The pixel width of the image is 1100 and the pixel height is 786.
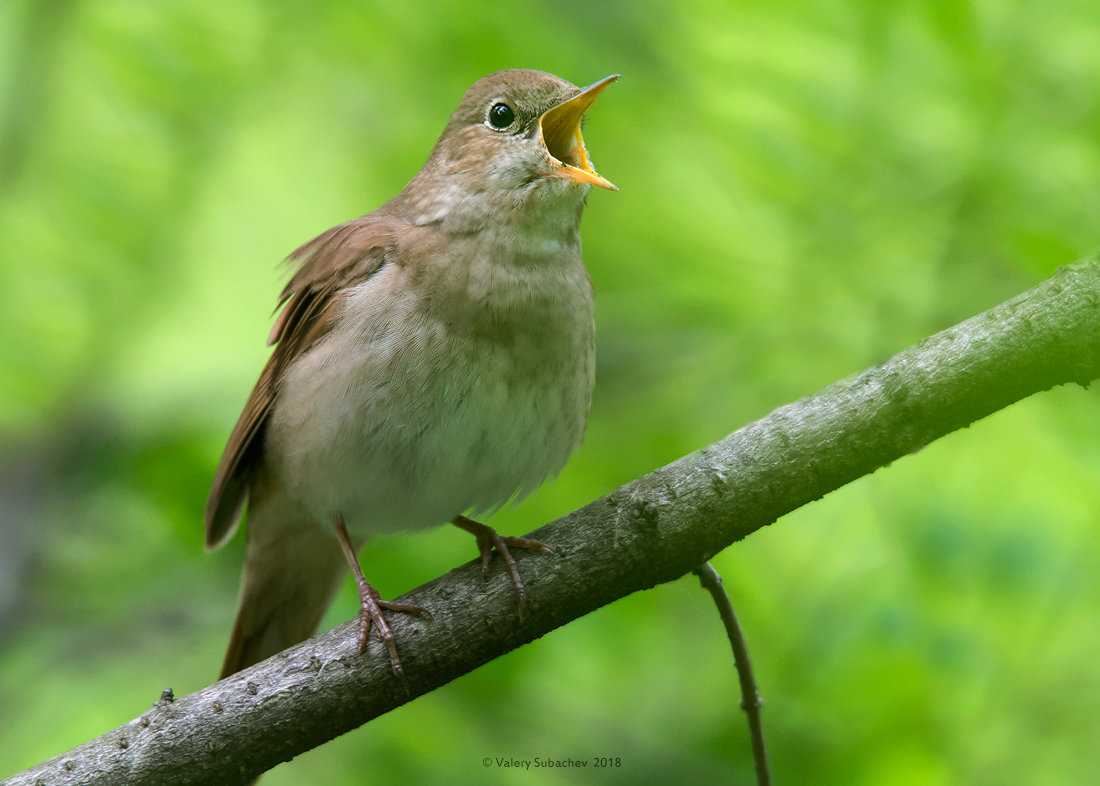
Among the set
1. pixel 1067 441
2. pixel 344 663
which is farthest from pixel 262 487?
pixel 1067 441

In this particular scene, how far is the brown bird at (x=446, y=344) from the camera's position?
3.71 meters

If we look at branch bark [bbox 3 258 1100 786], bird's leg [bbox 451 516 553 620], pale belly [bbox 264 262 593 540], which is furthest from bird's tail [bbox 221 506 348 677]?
branch bark [bbox 3 258 1100 786]

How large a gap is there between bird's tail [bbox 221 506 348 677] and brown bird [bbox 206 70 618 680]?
266 millimetres

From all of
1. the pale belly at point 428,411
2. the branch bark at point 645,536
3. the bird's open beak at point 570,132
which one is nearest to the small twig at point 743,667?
the branch bark at point 645,536

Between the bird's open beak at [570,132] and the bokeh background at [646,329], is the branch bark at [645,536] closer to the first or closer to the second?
the bokeh background at [646,329]

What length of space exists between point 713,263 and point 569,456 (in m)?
0.89

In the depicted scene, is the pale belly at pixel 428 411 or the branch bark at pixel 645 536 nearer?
the branch bark at pixel 645 536

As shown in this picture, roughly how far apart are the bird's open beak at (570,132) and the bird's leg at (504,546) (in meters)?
1.25

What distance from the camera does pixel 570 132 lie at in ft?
13.6

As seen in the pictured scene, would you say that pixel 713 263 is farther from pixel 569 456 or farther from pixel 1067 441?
pixel 1067 441

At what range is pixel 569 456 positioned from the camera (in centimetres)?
404

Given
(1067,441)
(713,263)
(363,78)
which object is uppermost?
(363,78)

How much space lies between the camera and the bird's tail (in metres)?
4.62

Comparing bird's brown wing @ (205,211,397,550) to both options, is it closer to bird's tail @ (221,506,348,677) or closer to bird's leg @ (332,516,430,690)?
bird's tail @ (221,506,348,677)
